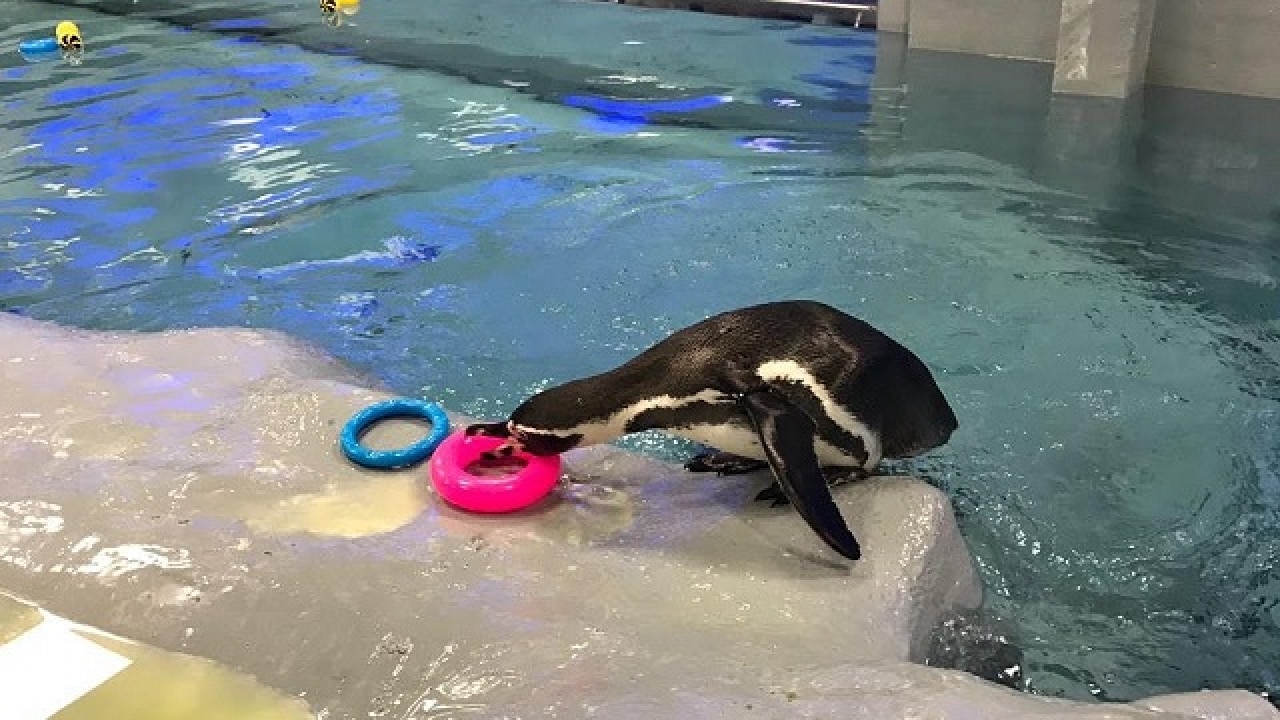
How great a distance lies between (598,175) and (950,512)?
14.2 feet

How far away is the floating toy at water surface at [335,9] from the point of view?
37.3ft

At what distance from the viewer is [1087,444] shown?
11.9 ft

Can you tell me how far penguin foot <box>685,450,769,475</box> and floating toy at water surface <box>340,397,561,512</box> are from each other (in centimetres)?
36

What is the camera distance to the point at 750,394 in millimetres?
2482

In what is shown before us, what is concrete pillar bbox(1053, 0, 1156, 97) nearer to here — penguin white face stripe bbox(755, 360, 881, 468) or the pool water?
the pool water

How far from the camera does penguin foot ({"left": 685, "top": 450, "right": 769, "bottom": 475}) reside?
2.78 metres

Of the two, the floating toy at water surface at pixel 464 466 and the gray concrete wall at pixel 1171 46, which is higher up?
the gray concrete wall at pixel 1171 46

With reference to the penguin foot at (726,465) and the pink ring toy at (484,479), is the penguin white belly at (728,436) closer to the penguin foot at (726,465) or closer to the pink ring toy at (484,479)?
the penguin foot at (726,465)

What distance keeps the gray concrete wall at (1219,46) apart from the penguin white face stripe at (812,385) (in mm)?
7162

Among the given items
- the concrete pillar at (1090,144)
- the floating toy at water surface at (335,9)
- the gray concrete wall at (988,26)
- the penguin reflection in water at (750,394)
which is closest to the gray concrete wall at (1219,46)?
the concrete pillar at (1090,144)

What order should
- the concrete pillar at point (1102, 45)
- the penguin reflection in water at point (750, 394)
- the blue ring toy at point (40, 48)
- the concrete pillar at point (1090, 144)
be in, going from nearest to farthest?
the penguin reflection in water at point (750, 394), the concrete pillar at point (1090, 144), the concrete pillar at point (1102, 45), the blue ring toy at point (40, 48)

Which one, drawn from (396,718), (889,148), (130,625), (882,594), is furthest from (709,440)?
(889,148)

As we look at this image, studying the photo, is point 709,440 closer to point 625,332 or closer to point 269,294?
point 625,332

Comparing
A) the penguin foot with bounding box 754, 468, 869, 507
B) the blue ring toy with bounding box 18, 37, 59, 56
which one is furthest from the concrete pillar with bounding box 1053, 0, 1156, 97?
the blue ring toy with bounding box 18, 37, 59, 56
